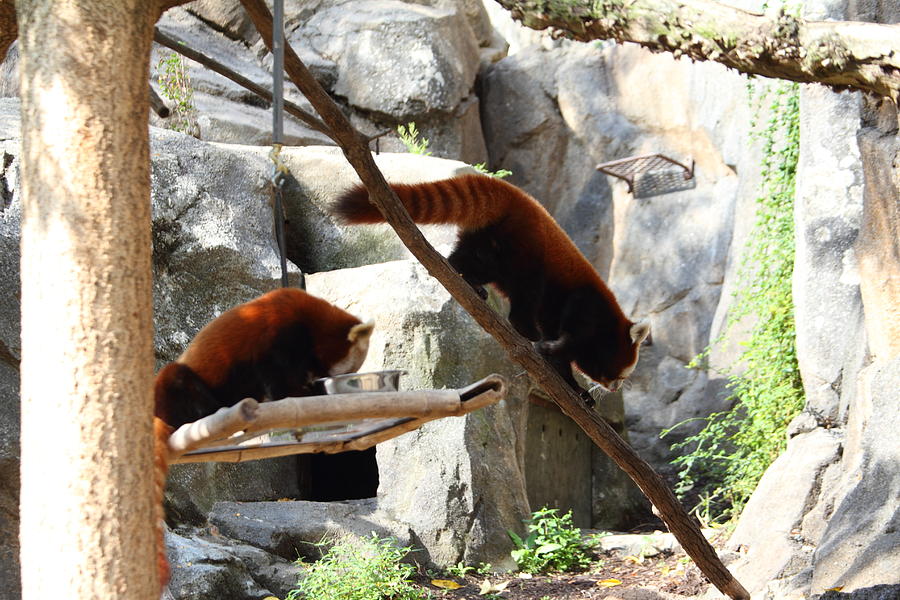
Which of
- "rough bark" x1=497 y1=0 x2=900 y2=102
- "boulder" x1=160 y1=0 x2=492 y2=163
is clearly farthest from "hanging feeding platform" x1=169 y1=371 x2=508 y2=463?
"boulder" x1=160 y1=0 x2=492 y2=163

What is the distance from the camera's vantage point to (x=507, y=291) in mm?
5047

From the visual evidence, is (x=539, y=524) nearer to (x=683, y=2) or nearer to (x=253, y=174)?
(x=253, y=174)

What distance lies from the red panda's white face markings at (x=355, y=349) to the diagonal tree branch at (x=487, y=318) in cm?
42

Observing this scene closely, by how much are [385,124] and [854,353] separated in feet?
20.1

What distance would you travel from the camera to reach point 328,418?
2230mm

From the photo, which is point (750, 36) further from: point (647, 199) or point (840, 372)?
point (647, 199)

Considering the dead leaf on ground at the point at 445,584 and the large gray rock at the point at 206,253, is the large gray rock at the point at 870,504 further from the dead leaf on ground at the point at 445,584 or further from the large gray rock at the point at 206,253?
the large gray rock at the point at 206,253

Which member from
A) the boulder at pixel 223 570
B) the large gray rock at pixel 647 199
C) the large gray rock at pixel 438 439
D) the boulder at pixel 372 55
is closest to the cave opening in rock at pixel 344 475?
the large gray rock at pixel 438 439

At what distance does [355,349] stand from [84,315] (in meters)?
1.78

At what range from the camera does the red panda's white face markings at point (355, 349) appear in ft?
11.6

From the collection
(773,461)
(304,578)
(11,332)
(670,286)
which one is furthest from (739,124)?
(11,332)

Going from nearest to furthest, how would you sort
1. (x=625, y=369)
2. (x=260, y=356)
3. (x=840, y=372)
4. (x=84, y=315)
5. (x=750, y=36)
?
1. (x=84, y=315)
2. (x=750, y=36)
3. (x=260, y=356)
4. (x=625, y=369)
5. (x=840, y=372)

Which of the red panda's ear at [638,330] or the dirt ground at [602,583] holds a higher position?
the red panda's ear at [638,330]

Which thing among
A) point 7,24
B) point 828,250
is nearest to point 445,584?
point 828,250
